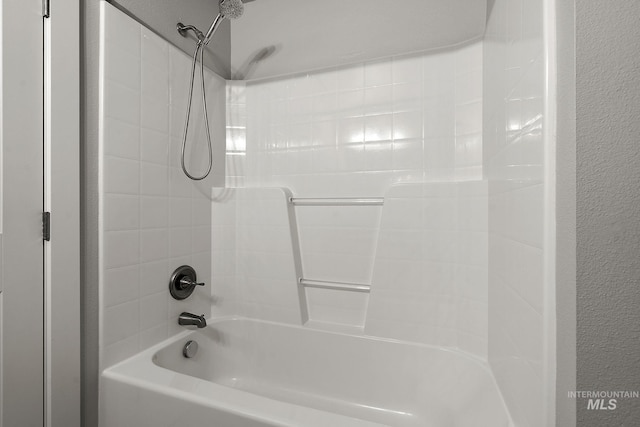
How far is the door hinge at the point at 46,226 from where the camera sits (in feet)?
3.30

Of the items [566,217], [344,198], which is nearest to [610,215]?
[566,217]

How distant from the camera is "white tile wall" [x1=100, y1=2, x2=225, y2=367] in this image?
1175mm

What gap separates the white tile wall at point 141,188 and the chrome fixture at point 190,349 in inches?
3.6

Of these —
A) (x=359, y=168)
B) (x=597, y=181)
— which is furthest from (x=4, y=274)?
(x=597, y=181)

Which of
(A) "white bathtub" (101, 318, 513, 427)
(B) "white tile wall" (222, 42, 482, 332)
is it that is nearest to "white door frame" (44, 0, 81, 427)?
(A) "white bathtub" (101, 318, 513, 427)

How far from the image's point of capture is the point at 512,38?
3.13 feet

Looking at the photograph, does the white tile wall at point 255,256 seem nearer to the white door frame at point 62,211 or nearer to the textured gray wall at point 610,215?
the white door frame at point 62,211

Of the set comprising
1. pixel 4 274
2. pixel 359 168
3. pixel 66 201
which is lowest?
pixel 4 274

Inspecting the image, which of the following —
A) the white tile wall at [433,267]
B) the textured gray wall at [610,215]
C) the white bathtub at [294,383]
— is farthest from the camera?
the white tile wall at [433,267]

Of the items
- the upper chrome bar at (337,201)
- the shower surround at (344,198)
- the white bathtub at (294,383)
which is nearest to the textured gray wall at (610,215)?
the shower surround at (344,198)

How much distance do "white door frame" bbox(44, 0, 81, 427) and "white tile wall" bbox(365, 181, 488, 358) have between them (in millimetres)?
1200

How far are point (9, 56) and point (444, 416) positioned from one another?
1970 mm

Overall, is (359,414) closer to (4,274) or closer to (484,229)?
(484,229)

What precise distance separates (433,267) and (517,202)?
24.5 inches
